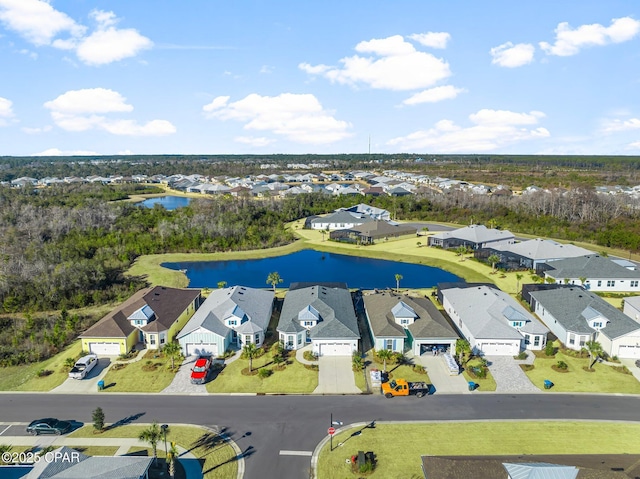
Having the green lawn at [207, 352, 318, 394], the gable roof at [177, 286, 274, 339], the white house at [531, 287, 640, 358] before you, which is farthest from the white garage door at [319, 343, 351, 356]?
the white house at [531, 287, 640, 358]

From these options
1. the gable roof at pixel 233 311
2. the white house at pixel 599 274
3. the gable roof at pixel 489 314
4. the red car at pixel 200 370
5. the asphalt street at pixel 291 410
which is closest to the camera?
the asphalt street at pixel 291 410

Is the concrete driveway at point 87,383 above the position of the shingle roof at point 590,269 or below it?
below

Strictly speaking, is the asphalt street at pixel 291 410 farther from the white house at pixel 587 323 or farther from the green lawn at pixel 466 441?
the white house at pixel 587 323

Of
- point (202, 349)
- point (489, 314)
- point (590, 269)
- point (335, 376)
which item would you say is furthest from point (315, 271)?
point (590, 269)

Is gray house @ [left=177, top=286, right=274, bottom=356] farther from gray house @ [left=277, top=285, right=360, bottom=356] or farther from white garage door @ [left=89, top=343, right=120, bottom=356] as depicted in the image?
white garage door @ [left=89, top=343, right=120, bottom=356]

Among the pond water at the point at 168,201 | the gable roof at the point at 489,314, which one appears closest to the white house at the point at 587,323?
the gable roof at the point at 489,314

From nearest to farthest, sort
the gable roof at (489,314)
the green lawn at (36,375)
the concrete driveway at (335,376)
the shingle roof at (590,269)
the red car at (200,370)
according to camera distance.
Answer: the concrete driveway at (335,376) < the red car at (200,370) < the green lawn at (36,375) < the gable roof at (489,314) < the shingle roof at (590,269)

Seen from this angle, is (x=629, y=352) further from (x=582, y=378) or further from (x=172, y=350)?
(x=172, y=350)
